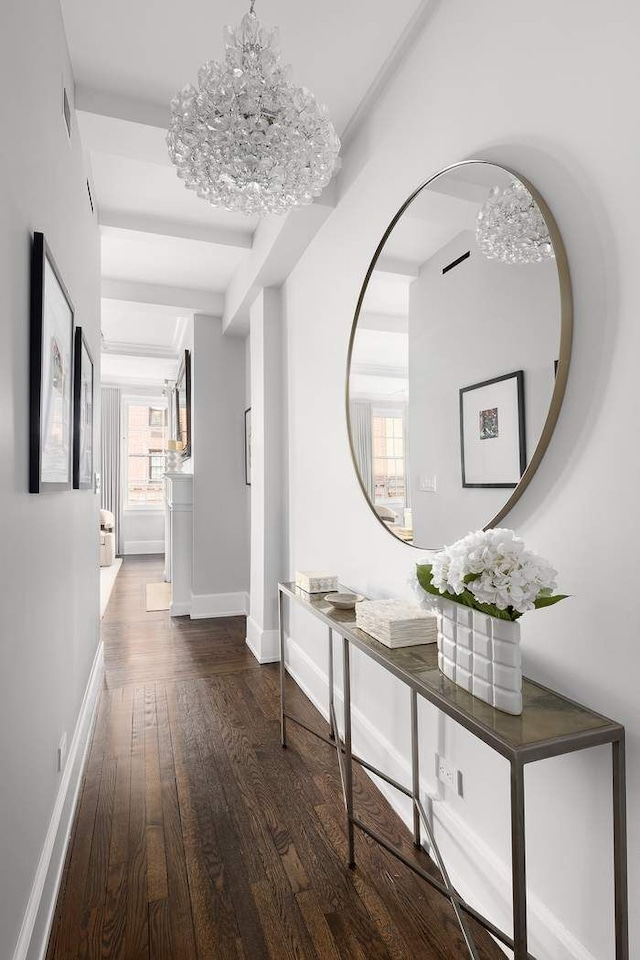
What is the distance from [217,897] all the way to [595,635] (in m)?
1.37

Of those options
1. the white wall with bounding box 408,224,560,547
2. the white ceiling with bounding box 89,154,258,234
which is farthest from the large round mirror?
the white ceiling with bounding box 89,154,258,234

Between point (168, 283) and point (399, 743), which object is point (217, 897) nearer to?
point (399, 743)

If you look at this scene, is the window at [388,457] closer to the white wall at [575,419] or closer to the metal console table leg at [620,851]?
the white wall at [575,419]

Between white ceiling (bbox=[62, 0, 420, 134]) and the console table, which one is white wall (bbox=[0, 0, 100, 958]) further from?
the console table

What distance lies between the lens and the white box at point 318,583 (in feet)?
7.89

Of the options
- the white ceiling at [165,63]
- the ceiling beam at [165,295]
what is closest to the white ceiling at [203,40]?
the white ceiling at [165,63]

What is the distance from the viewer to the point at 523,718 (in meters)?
1.12

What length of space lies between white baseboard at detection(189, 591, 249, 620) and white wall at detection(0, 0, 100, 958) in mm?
2717

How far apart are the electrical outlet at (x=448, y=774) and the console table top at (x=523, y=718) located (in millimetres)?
461

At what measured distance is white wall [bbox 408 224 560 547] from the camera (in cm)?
132

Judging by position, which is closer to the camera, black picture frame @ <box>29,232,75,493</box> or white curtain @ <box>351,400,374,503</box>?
black picture frame @ <box>29,232,75,493</box>

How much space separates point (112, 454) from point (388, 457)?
7.77 m

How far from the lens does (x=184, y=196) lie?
10.3 feet

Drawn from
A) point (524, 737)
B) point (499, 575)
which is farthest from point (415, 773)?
point (499, 575)
